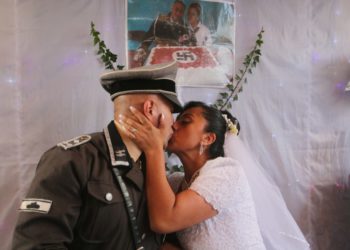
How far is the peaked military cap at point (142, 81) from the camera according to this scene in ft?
3.17

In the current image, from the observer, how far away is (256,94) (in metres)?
2.17

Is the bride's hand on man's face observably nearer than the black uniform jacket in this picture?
No

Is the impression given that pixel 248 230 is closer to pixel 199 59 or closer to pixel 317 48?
pixel 199 59

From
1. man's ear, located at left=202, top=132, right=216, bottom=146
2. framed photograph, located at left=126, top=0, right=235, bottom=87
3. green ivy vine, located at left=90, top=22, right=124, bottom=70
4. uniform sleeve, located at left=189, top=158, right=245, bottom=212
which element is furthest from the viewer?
framed photograph, located at left=126, top=0, right=235, bottom=87

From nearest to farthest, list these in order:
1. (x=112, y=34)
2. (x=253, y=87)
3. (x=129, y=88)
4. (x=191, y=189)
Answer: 1. (x=129, y=88)
2. (x=191, y=189)
3. (x=112, y=34)
4. (x=253, y=87)

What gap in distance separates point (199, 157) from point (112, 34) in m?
0.91

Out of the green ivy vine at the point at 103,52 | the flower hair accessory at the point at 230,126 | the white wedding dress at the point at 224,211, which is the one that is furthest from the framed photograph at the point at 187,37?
the white wedding dress at the point at 224,211

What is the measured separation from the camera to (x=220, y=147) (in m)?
1.46

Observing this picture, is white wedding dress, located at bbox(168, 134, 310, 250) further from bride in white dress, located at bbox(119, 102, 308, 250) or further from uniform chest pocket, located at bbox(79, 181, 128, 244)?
uniform chest pocket, located at bbox(79, 181, 128, 244)

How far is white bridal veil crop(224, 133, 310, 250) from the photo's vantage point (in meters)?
1.62

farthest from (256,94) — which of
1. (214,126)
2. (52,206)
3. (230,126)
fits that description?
(52,206)

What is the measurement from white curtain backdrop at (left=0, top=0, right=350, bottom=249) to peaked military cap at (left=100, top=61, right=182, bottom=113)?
0.83 metres

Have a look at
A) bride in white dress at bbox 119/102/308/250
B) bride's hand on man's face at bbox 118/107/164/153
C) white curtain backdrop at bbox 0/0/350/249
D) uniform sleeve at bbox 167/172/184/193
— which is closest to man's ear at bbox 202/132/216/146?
bride in white dress at bbox 119/102/308/250

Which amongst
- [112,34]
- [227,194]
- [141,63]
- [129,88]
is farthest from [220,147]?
[112,34]
